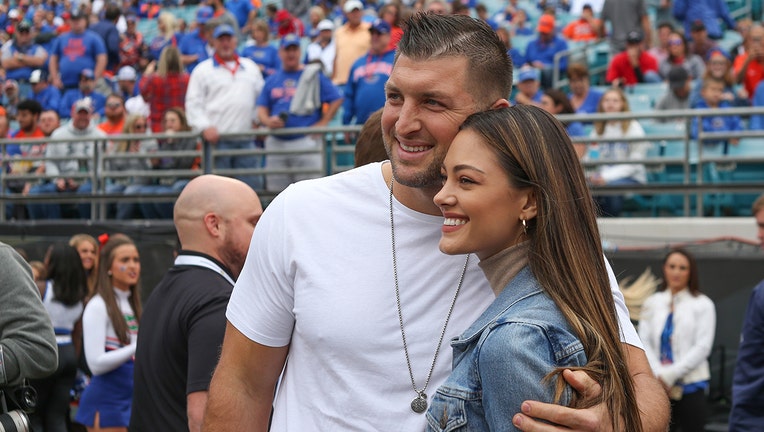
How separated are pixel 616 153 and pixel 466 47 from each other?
8020mm

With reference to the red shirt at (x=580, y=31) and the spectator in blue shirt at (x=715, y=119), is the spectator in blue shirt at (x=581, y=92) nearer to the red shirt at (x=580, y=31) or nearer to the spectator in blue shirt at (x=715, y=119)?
the spectator in blue shirt at (x=715, y=119)

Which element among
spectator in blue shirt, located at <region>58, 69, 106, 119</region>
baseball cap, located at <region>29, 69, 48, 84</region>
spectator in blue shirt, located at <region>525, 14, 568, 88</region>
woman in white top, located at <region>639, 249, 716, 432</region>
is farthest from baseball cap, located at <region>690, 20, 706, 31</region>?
baseball cap, located at <region>29, 69, 48, 84</region>

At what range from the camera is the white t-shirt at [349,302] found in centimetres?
254

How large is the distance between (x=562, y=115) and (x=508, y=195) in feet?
26.4

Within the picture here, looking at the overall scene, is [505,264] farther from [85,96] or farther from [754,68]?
[85,96]

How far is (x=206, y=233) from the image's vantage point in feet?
14.3

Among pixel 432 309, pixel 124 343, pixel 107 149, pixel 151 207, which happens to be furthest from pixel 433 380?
pixel 107 149

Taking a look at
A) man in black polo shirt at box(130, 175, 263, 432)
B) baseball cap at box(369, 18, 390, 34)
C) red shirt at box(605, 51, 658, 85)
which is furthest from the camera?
red shirt at box(605, 51, 658, 85)

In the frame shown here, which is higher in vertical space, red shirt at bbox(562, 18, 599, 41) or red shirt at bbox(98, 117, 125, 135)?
red shirt at bbox(562, 18, 599, 41)

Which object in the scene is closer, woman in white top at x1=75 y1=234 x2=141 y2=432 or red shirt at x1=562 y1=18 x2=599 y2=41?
woman in white top at x1=75 y1=234 x2=141 y2=432

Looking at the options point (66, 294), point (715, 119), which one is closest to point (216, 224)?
point (66, 294)

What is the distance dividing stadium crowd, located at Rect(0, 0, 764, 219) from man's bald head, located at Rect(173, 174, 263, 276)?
349 cm

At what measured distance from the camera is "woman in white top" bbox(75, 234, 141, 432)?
6.86 m

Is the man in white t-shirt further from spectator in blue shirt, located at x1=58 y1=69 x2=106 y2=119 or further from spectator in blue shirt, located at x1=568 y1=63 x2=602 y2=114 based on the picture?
spectator in blue shirt, located at x1=58 y1=69 x2=106 y2=119
